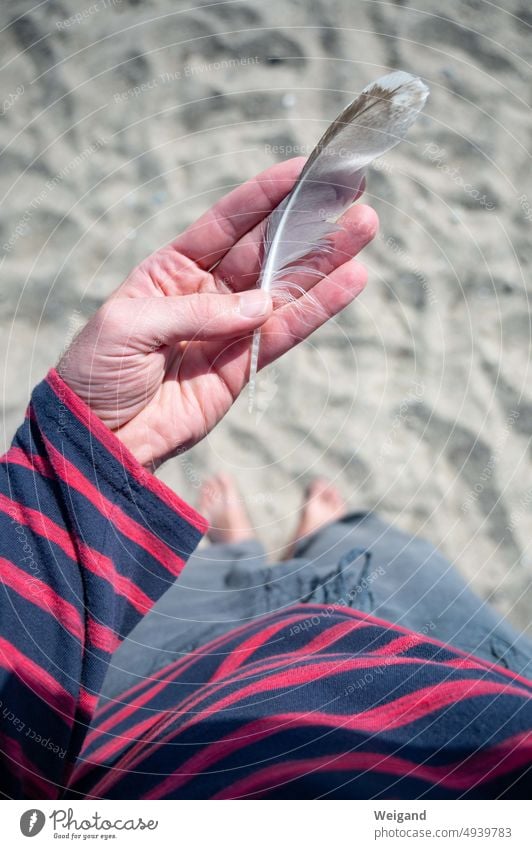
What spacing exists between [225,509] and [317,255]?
0.63m

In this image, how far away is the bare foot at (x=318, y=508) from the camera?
4.25ft

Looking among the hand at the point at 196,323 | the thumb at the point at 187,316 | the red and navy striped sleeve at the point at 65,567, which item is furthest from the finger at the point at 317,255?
the red and navy striped sleeve at the point at 65,567

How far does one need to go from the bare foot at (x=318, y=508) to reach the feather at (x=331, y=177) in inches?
18.3

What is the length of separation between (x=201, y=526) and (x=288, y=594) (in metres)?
0.26

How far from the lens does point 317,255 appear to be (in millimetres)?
871

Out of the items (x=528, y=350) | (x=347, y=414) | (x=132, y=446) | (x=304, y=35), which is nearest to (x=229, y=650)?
(x=132, y=446)

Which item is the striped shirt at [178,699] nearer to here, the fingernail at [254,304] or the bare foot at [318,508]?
the fingernail at [254,304]

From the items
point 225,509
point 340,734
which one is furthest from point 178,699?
point 225,509

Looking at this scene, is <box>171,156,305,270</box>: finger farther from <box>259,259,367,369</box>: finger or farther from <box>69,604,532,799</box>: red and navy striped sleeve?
<box>69,604,532,799</box>: red and navy striped sleeve

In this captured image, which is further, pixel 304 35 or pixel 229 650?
pixel 304 35

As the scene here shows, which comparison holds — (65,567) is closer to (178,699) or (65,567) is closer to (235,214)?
(178,699)

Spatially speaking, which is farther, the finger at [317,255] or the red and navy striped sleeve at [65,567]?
the finger at [317,255]

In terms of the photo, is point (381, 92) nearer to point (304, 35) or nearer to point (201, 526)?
point (201, 526)
